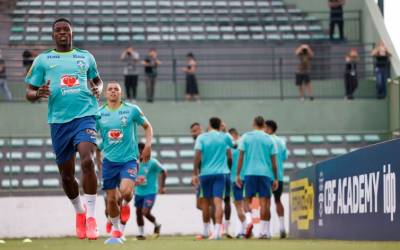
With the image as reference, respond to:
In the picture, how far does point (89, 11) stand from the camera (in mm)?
38469

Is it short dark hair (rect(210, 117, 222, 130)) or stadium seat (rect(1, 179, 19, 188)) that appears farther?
stadium seat (rect(1, 179, 19, 188))

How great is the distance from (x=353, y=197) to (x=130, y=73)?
1627 centimetres

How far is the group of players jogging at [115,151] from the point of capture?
13.3 m

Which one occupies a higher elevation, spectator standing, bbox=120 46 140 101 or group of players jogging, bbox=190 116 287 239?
spectator standing, bbox=120 46 140 101

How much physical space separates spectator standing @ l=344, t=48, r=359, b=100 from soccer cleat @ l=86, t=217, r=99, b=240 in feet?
67.0

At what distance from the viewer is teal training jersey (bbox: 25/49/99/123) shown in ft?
43.5

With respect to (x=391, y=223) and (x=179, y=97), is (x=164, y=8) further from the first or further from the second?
(x=391, y=223)

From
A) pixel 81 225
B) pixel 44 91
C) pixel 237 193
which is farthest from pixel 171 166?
pixel 44 91

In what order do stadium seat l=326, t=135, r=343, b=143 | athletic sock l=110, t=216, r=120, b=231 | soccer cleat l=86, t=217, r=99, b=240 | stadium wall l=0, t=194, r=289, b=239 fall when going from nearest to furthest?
soccer cleat l=86, t=217, r=99, b=240
athletic sock l=110, t=216, r=120, b=231
stadium wall l=0, t=194, r=289, b=239
stadium seat l=326, t=135, r=343, b=143

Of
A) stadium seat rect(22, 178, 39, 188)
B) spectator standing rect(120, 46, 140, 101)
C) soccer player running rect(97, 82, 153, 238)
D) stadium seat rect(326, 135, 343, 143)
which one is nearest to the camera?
soccer player running rect(97, 82, 153, 238)

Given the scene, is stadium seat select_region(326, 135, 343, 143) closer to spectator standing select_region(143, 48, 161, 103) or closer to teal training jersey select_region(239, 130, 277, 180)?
spectator standing select_region(143, 48, 161, 103)

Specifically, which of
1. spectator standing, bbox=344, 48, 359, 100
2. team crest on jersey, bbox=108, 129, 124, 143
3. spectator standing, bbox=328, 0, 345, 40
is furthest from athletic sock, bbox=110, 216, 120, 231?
spectator standing, bbox=328, 0, 345, 40

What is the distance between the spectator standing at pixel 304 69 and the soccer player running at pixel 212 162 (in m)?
11.3

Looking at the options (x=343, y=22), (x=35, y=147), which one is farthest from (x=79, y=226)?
(x=343, y=22)
